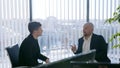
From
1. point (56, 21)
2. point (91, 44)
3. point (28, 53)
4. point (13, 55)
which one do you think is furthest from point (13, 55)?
point (56, 21)

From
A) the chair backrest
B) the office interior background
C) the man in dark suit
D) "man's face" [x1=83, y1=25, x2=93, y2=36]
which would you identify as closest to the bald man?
"man's face" [x1=83, y1=25, x2=93, y2=36]

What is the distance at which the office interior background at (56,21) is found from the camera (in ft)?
15.7

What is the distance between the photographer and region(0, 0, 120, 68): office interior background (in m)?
4.79

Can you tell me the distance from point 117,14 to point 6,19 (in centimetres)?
239

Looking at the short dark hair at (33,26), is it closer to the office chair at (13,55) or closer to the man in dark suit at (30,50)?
the man in dark suit at (30,50)

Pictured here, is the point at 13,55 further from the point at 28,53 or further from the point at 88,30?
the point at 88,30

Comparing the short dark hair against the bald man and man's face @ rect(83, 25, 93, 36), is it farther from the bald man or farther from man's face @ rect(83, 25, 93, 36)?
man's face @ rect(83, 25, 93, 36)

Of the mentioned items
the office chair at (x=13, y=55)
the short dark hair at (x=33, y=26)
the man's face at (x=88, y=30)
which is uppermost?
the short dark hair at (x=33, y=26)

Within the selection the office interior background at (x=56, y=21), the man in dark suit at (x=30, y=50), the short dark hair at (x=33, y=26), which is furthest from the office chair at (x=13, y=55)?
the office interior background at (x=56, y=21)

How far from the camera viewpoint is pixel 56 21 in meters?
4.88

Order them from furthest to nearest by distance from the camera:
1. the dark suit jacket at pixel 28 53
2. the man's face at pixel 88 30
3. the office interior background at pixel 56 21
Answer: the office interior background at pixel 56 21
the man's face at pixel 88 30
the dark suit jacket at pixel 28 53

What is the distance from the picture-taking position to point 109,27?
4797 millimetres

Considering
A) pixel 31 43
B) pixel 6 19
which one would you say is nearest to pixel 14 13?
pixel 6 19

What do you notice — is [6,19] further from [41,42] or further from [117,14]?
[117,14]
